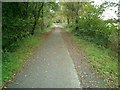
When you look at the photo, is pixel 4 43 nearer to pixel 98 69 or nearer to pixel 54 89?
pixel 98 69

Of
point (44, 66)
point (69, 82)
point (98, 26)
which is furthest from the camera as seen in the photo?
point (98, 26)

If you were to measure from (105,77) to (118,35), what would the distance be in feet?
20.6

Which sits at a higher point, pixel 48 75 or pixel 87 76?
pixel 87 76

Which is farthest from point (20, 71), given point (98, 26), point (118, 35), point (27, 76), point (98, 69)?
point (98, 26)

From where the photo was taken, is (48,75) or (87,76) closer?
(87,76)

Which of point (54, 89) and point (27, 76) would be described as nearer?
point (54, 89)

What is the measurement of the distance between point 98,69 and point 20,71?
12.3 feet

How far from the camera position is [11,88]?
27.7ft

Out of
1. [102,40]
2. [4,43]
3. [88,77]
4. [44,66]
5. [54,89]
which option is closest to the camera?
[54,89]

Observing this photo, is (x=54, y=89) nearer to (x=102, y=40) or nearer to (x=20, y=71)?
(x=20, y=71)

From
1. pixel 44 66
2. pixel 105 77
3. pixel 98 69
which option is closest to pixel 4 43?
pixel 44 66

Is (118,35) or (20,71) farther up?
(118,35)

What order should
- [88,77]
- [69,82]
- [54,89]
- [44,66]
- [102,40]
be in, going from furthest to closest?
1. [102,40]
2. [44,66]
3. [88,77]
4. [69,82]
5. [54,89]

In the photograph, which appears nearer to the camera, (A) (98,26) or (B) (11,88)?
(B) (11,88)
